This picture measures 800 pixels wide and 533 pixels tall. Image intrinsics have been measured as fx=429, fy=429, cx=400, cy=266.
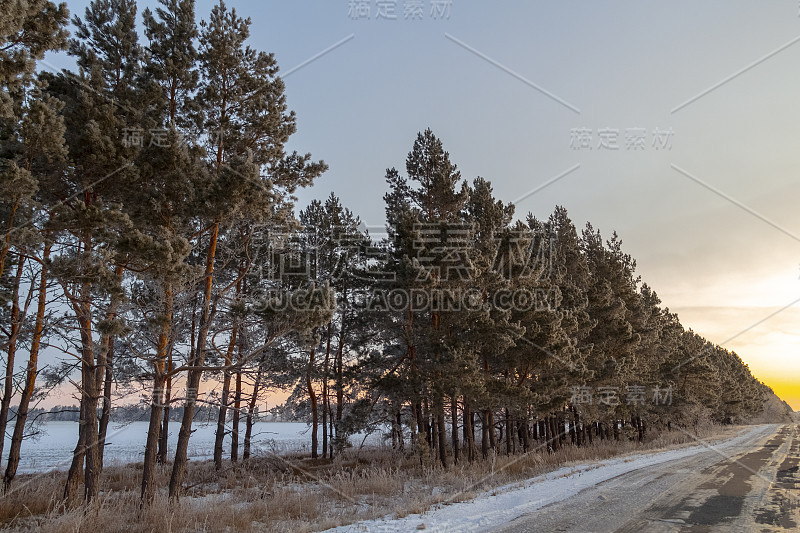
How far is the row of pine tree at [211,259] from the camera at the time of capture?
9.05 metres

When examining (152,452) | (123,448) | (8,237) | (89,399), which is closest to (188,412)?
(152,452)

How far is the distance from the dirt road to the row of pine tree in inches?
231

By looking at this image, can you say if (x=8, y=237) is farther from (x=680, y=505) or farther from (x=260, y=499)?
(x=680, y=505)

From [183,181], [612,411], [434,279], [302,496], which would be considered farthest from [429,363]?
[612,411]

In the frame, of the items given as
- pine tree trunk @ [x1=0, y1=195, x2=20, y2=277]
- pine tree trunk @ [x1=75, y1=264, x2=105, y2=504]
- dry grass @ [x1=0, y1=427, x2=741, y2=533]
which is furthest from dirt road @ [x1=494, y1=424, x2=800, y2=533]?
pine tree trunk @ [x1=0, y1=195, x2=20, y2=277]

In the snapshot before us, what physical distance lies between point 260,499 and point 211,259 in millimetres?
6784

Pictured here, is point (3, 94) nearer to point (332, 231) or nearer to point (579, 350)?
point (332, 231)

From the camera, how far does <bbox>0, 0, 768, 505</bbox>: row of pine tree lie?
9.05 meters

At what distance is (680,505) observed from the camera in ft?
30.5

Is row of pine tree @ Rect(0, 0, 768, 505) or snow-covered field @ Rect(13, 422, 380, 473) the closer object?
row of pine tree @ Rect(0, 0, 768, 505)

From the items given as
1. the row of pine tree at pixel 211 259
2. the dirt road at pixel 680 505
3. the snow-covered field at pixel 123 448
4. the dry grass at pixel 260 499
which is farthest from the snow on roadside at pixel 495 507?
the snow-covered field at pixel 123 448

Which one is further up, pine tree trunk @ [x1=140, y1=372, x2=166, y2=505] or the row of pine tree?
the row of pine tree

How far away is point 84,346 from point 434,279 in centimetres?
1131

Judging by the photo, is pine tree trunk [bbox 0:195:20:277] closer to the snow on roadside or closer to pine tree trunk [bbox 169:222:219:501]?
pine tree trunk [bbox 169:222:219:501]
